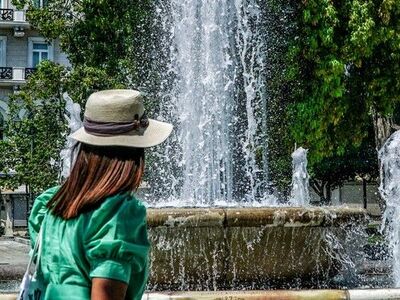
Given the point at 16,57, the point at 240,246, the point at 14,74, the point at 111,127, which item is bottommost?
the point at 240,246

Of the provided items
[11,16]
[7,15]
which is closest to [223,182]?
[11,16]

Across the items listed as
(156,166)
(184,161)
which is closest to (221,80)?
(184,161)

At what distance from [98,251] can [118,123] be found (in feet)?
1.17

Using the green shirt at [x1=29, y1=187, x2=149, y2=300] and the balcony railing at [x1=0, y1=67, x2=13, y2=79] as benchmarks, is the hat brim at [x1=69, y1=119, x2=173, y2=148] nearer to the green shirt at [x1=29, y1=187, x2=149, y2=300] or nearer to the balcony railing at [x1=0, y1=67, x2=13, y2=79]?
the green shirt at [x1=29, y1=187, x2=149, y2=300]

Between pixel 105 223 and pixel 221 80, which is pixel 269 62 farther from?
pixel 105 223

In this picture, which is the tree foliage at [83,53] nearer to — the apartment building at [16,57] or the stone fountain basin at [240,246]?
the stone fountain basin at [240,246]

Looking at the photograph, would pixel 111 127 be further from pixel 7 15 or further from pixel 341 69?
pixel 7 15

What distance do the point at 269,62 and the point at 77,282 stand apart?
56.6ft

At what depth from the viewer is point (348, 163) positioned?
31031mm

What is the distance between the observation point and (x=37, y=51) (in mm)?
37281

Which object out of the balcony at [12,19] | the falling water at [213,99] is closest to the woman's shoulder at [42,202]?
the falling water at [213,99]

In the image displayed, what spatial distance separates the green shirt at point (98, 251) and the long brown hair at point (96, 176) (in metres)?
0.03

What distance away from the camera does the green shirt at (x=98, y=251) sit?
1.92 m

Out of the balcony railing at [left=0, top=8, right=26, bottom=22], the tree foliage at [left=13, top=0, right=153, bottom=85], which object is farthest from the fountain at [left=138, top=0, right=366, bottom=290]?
the balcony railing at [left=0, top=8, right=26, bottom=22]
